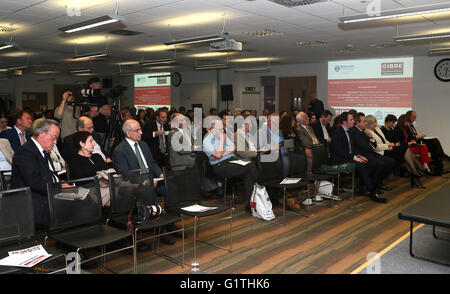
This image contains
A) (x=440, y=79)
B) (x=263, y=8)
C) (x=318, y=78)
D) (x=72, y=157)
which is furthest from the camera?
(x=318, y=78)

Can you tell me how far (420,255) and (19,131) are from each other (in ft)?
16.9

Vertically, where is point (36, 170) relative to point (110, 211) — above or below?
above

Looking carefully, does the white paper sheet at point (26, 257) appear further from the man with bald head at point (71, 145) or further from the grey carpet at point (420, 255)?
the grey carpet at point (420, 255)

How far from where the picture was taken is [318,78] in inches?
520

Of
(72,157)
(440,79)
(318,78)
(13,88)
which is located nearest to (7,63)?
(13,88)

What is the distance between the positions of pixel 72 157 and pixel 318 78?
10.7 m

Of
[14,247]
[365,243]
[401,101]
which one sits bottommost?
[365,243]

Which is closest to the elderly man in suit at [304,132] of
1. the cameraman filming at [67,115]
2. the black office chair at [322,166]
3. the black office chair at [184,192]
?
the black office chair at [322,166]

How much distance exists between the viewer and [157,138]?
635cm

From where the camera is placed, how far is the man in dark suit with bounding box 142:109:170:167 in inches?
245

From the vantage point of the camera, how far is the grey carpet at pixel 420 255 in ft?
10.8

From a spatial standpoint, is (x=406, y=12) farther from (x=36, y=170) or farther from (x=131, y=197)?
(x=36, y=170)

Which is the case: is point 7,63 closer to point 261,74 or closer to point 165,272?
point 261,74

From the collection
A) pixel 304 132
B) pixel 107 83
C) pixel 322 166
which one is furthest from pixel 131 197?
pixel 107 83
